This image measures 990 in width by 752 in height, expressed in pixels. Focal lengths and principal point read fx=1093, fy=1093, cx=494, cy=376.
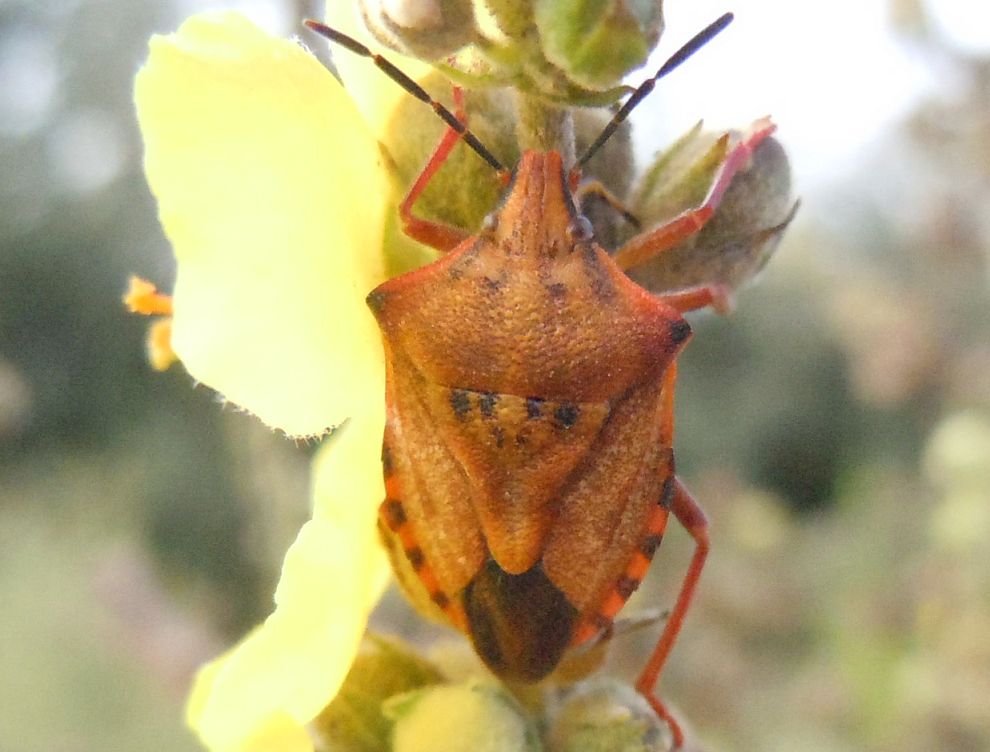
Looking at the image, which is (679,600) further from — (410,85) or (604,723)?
(410,85)

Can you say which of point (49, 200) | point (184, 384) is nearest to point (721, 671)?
point (184, 384)

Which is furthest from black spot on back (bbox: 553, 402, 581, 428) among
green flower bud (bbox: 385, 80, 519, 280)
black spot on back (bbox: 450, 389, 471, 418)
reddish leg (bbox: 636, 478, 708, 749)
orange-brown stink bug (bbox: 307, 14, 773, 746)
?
green flower bud (bbox: 385, 80, 519, 280)

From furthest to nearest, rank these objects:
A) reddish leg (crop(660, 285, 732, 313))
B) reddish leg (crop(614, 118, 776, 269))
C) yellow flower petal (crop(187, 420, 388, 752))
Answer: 1. reddish leg (crop(660, 285, 732, 313))
2. reddish leg (crop(614, 118, 776, 269))
3. yellow flower petal (crop(187, 420, 388, 752))

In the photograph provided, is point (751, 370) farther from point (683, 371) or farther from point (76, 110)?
point (76, 110)

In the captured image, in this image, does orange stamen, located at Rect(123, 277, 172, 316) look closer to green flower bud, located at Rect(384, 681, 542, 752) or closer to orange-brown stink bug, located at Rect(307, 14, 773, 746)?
orange-brown stink bug, located at Rect(307, 14, 773, 746)

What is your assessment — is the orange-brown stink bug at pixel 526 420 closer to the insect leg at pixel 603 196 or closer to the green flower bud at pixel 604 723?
the insect leg at pixel 603 196

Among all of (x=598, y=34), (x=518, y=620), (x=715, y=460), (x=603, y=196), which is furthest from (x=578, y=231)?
(x=715, y=460)

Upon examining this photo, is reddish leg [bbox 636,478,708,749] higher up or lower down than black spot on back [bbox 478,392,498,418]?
lower down
